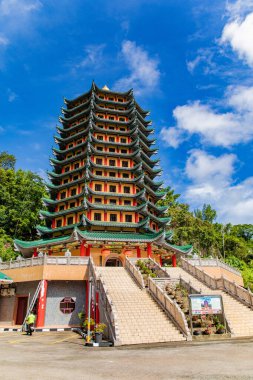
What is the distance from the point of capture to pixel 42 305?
22984mm

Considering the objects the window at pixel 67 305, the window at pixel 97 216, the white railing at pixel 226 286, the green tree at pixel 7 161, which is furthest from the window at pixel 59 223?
the green tree at pixel 7 161

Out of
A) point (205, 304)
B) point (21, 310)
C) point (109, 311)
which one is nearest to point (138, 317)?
point (109, 311)

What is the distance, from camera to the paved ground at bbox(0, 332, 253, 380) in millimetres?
7680

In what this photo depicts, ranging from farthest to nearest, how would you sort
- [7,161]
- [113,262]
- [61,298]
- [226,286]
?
[7,161], [113,262], [61,298], [226,286]

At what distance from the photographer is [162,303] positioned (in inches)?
698

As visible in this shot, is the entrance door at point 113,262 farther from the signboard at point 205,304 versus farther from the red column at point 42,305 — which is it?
the signboard at point 205,304

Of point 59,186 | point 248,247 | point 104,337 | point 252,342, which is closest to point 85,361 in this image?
point 104,337

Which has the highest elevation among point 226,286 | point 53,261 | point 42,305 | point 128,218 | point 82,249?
point 128,218

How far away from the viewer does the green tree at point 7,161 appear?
61000 millimetres

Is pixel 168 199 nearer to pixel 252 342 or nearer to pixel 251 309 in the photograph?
pixel 251 309

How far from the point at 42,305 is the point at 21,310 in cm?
405

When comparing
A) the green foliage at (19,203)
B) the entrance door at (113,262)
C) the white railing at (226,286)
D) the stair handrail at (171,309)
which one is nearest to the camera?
the stair handrail at (171,309)

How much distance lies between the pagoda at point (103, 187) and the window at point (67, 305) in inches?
187

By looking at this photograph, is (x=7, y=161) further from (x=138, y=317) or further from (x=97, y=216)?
(x=138, y=317)
